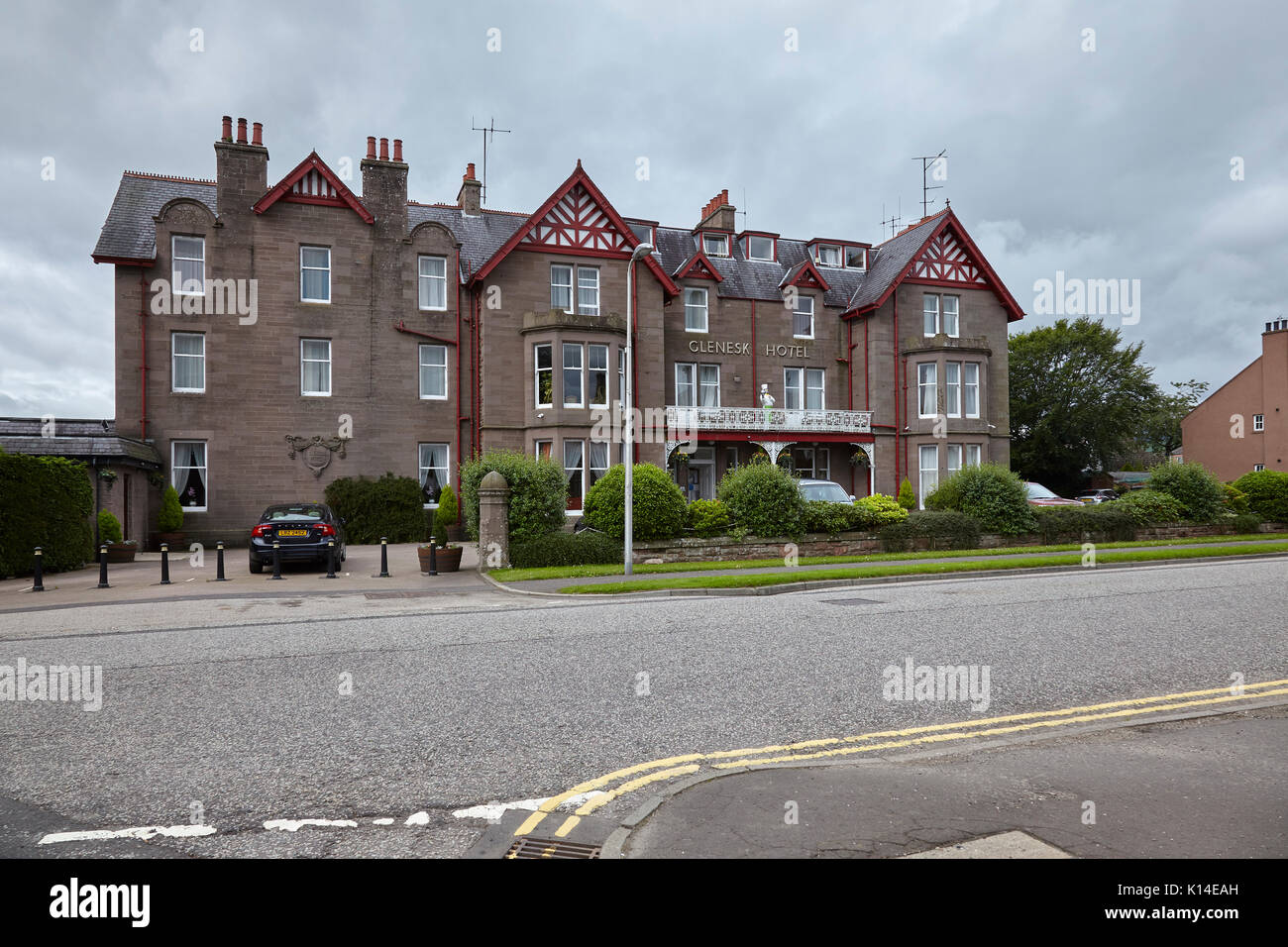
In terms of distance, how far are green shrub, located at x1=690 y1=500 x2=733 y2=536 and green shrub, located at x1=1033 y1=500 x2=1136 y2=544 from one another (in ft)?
31.4

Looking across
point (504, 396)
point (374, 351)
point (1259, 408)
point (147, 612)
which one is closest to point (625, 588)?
point (147, 612)

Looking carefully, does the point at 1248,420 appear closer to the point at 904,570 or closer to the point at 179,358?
the point at 904,570

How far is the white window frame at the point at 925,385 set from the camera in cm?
3512

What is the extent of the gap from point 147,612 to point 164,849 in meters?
10.7

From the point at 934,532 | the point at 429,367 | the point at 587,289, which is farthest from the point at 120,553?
the point at 934,532

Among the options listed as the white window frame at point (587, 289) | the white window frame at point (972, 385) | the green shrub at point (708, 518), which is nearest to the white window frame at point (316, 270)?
the white window frame at point (587, 289)

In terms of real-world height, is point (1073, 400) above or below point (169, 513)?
above

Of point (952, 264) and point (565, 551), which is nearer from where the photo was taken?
point (565, 551)

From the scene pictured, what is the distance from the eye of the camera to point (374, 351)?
29.7m

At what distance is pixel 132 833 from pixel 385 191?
1157 inches

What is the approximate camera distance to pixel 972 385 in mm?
35469

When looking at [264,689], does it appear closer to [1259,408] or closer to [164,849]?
[164,849]

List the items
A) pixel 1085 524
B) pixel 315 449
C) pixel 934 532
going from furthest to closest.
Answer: pixel 315 449, pixel 1085 524, pixel 934 532

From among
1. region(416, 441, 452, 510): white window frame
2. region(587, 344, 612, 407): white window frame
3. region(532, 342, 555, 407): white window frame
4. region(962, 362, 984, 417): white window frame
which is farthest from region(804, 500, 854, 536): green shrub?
region(962, 362, 984, 417): white window frame
